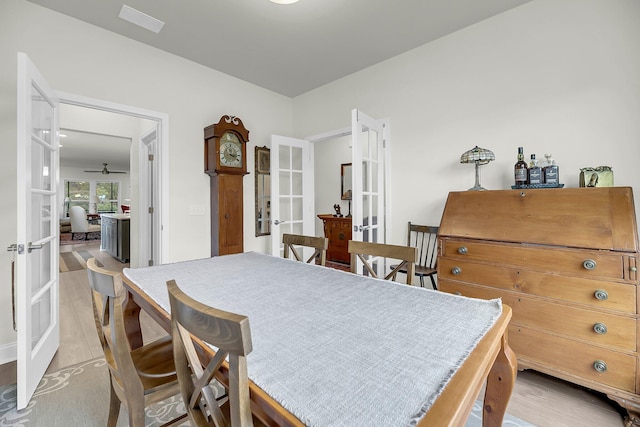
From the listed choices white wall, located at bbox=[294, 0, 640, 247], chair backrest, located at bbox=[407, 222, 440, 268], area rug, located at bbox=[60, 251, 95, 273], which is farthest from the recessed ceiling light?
area rug, located at bbox=[60, 251, 95, 273]

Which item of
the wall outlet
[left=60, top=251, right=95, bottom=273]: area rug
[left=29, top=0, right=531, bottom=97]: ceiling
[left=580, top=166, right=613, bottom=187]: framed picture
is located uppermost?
[left=29, top=0, right=531, bottom=97]: ceiling

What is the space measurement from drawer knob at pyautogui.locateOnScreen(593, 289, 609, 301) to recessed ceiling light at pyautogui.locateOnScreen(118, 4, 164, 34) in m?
3.72

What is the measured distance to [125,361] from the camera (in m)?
0.99

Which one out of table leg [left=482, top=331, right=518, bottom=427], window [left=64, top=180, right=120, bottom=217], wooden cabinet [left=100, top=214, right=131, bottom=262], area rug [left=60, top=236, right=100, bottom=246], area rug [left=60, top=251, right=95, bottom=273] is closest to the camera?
table leg [left=482, top=331, right=518, bottom=427]

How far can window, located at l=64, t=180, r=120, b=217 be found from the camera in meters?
11.1

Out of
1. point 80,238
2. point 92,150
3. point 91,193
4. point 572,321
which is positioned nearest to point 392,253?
point 572,321

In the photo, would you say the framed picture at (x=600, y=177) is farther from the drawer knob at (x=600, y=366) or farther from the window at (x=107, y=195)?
the window at (x=107, y=195)

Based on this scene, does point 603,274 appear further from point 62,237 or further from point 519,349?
point 62,237

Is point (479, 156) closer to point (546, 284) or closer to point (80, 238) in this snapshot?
point (546, 284)

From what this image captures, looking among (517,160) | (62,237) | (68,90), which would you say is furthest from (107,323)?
(62,237)

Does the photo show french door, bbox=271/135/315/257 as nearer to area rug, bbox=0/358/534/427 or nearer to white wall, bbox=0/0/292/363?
white wall, bbox=0/0/292/363

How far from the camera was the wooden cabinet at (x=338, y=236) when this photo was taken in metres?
4.77

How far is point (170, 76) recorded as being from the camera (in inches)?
119

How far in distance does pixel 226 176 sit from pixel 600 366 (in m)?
3.41
